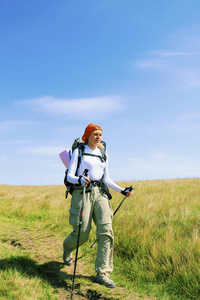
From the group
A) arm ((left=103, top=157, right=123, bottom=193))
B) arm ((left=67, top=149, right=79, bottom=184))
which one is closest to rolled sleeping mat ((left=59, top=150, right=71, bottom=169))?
arm ((left=67, top=149, right=79, bottom=184))

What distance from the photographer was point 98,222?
432 cm

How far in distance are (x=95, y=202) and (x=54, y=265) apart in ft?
5.49

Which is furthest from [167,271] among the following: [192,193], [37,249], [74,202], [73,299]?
[192,193]

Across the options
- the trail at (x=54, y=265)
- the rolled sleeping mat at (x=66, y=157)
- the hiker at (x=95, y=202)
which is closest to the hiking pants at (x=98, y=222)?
the hiker at (x=95, y=202)

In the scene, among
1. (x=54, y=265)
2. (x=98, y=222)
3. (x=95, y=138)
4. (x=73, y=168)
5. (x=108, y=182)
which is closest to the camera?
(x=98, y=222)

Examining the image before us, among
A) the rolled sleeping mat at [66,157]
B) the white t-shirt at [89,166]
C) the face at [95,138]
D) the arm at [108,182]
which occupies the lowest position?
the arm at [108,182]

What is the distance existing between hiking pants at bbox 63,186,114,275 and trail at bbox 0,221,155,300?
1.15 feet

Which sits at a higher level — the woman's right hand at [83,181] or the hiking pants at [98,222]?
the woman's right hand at [83,181]

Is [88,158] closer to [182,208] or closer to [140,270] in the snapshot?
[140,270]

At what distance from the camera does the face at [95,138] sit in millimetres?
4602

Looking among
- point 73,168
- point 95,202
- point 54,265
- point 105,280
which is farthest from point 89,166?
point 54,265

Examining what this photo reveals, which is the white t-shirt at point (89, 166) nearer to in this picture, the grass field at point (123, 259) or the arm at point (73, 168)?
the arm at point (73, 168)

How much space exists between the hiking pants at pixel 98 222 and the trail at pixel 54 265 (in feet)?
1.15

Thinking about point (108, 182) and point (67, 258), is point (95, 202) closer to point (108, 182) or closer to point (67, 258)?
point (108, 182)
